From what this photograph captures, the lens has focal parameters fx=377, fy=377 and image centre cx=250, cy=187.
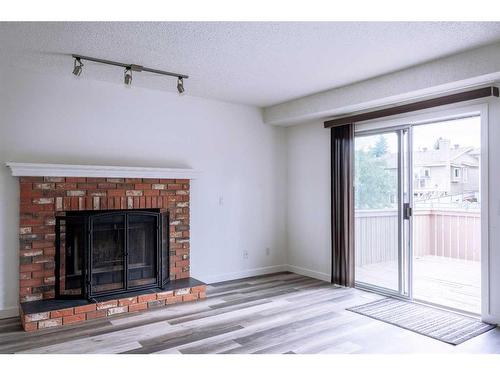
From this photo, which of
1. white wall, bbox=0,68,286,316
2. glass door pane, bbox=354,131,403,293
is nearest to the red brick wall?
white wall, bbox=0,68,286,316

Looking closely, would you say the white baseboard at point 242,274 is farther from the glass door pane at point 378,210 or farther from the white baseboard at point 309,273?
the glass door pane at point 378,210

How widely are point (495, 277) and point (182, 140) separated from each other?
141 inches

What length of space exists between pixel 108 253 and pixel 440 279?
3.96 metres

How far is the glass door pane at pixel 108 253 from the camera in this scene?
3832 mm

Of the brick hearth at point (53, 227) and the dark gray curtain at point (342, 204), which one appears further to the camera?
the dark gray curtain at point (342, 204)

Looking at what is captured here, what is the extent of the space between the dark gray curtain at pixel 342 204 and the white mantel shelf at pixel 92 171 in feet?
5.82

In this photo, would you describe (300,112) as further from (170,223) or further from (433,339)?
(433,339)

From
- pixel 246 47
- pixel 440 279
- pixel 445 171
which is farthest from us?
pixel 440 279

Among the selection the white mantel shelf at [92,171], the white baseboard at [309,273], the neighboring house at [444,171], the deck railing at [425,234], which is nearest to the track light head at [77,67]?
the white mantel shelf at [92,171]

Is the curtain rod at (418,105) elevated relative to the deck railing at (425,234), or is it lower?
elevated

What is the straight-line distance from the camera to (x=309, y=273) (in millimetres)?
5258

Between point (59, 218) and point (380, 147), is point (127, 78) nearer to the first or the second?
point (59, 218)

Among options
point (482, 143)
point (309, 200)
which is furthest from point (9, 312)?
point (482, 143)
